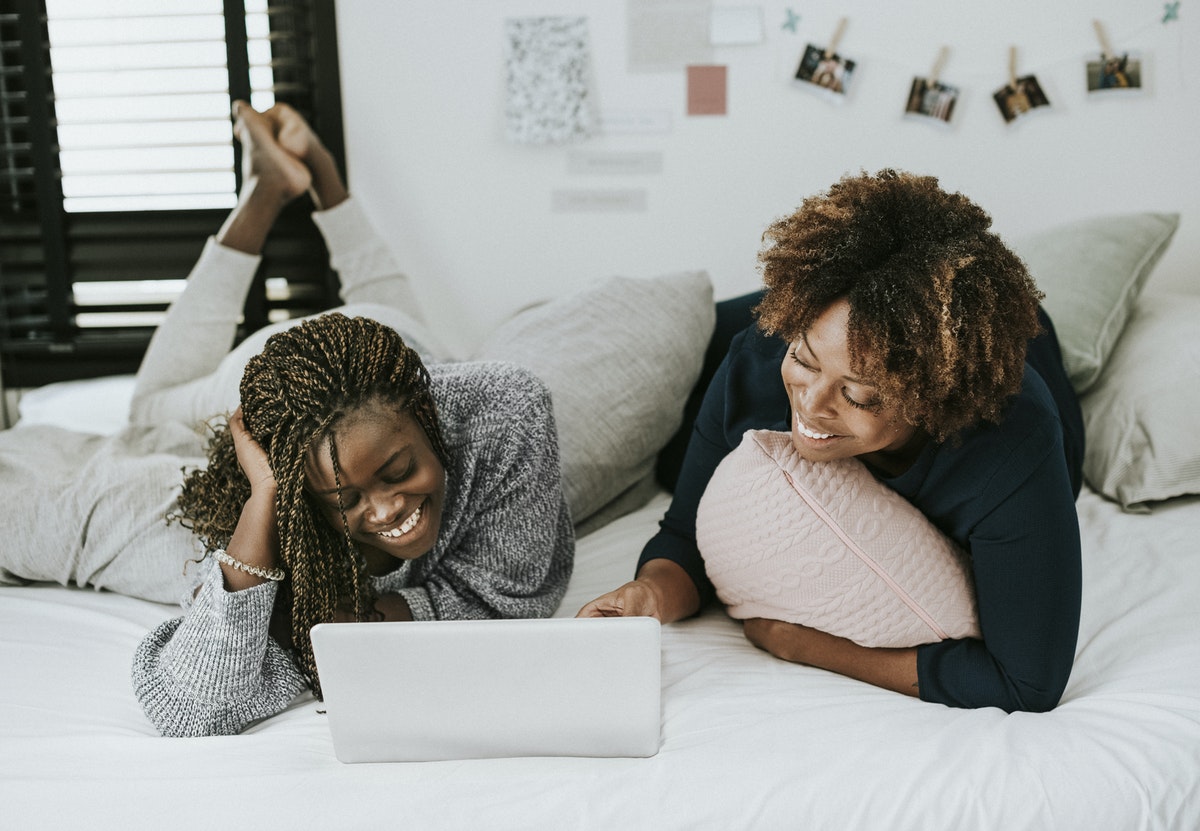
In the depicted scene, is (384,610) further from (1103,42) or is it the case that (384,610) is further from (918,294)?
(1103,42)

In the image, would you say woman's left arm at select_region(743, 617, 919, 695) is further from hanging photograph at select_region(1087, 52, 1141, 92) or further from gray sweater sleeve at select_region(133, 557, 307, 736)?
hanging photograph at select_region(1087, 52, 1141, 92)

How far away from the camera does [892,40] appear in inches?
78.4

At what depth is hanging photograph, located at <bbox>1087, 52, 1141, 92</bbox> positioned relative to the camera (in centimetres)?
195

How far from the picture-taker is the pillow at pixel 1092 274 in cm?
163

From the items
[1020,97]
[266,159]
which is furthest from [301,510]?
[1020,97]

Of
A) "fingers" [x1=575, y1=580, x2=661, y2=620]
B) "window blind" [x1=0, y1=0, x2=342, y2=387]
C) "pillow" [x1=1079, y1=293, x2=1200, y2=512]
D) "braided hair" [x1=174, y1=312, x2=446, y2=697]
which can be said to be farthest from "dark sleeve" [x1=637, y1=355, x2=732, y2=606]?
"window blind" [x1=0, y1=0, x2=342, y2=387]

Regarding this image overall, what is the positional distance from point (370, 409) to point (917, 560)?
1.98 ft

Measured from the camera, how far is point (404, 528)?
1.10 m

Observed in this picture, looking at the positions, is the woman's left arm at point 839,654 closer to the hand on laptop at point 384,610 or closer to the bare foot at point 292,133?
the hand on laptop at point 384,610

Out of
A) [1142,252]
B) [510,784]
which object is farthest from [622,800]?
[1142,252]

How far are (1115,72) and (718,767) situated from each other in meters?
1.74

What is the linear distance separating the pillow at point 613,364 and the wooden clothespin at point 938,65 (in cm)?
70

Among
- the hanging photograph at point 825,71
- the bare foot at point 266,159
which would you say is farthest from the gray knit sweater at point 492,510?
the hanging photograph at point 825,71

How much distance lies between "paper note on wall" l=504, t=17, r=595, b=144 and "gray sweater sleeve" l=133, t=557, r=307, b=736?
1298 mm
